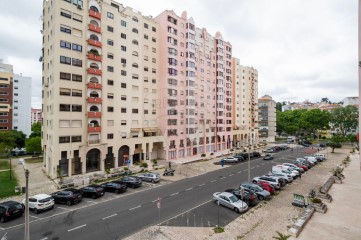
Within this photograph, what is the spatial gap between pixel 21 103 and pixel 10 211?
307 ft

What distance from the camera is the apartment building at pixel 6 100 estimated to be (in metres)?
86.2

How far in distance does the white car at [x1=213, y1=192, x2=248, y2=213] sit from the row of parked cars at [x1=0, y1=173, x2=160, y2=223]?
13.8 m

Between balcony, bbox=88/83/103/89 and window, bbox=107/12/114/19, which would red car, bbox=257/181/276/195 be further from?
window, bbox=107/12/114/19

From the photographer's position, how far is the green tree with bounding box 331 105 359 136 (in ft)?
350

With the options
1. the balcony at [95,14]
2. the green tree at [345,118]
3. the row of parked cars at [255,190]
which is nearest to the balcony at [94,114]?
the balcony at [95,14]

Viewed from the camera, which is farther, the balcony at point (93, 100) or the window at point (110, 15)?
the window at point (110, 15)

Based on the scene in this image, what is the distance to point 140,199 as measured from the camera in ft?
95.9

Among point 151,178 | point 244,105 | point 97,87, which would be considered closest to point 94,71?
point 97,87

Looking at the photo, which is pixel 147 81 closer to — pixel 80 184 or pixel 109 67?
pixel 109 67

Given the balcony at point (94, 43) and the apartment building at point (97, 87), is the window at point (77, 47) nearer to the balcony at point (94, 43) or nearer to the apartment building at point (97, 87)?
the apartment building at point (97, 87)

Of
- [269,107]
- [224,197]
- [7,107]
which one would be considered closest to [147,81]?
[224,197]

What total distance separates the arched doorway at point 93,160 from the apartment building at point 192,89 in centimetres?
1848

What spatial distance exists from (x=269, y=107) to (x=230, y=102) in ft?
141

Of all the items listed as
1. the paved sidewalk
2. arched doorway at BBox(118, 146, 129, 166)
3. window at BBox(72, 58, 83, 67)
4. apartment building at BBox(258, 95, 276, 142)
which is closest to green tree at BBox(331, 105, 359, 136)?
apartment building at BBox(258, 95, 276, 142)
